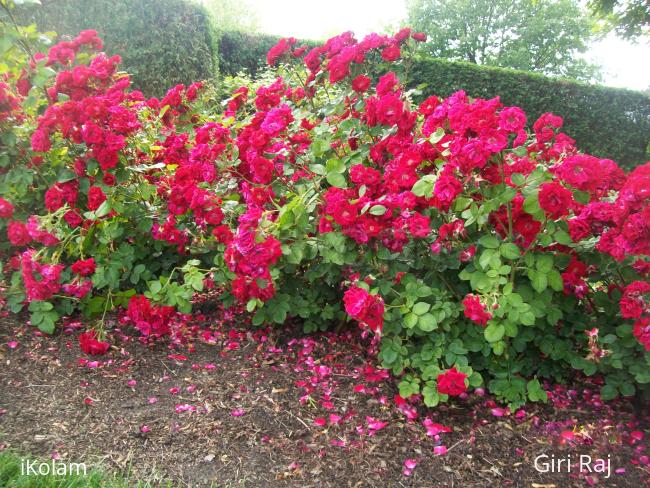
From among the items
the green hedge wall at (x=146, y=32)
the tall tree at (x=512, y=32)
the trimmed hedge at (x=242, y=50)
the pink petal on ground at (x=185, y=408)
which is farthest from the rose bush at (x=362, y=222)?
the tall tree at (x=512, y=32)

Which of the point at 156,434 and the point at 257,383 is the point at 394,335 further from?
the point at 156,434

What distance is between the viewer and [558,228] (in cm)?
204

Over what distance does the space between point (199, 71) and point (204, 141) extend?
575 cm

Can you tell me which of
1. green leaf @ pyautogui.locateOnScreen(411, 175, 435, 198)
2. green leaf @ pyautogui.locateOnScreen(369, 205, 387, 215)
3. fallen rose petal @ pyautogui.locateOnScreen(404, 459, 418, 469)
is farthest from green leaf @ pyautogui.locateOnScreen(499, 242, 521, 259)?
fallen rose petal @ pyautogui.locateOnScreen(404, 459, 418, 469)

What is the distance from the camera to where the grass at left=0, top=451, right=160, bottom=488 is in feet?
5.47

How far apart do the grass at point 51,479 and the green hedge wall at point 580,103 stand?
1093 centimetres

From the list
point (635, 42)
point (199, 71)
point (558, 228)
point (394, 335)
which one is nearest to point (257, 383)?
point (394, 335)

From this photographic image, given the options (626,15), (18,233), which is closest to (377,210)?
(18,233)

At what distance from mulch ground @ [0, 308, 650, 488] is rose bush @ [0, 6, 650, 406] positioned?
0.15 meters

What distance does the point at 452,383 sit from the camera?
1.98m

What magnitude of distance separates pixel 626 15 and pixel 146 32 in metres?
9.19

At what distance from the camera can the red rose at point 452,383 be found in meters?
1.98

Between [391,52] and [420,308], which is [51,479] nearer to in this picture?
[420,308]

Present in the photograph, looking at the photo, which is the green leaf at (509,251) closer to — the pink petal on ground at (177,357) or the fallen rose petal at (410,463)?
the fallen rose petal at (410,463)
